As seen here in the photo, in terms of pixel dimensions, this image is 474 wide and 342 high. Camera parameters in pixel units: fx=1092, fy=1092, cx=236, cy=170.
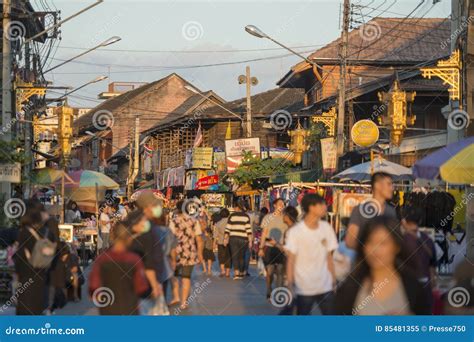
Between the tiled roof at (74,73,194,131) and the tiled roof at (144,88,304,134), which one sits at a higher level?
the tiled roof at (74,73,194,131)

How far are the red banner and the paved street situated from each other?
997 inches

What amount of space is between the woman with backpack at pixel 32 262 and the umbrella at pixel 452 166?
7501mm

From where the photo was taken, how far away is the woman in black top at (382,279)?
401 inches

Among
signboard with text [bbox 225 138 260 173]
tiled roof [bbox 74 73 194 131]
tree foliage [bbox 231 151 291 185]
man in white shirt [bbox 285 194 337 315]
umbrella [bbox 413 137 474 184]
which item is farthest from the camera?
tiled roof [bbox 74 73 194 131]

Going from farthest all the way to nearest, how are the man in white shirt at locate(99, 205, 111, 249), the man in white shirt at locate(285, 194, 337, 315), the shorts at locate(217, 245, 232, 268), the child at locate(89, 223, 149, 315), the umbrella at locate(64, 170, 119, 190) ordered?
the man in white shirt at locate(99, 205, 111, 249) → the umbrella at locate(64, 170, 119, 190) → the shorts at locate(217, 245, 232, 268) → the man in white shirt at locate(285, 194, 337, 315) → the child at locate(89, 223, 149, 315)

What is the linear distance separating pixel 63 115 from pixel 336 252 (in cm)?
2038

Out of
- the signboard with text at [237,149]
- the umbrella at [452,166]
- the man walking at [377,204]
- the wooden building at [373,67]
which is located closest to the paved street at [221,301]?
the umbrella at [452,166]

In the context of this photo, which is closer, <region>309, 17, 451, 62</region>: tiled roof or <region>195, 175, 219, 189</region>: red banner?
<region>195, 175, 219, 189</region>: red banner

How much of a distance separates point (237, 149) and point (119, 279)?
33935 millimetres

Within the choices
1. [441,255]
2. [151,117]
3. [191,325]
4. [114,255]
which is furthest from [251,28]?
[151,117]

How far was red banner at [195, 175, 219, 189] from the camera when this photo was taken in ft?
166

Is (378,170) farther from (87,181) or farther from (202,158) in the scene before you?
(202,158)

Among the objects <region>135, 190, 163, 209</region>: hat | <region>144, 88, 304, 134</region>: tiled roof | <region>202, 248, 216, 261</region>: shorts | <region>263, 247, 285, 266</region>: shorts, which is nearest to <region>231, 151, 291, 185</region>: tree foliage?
<region>202, 248, 216, 261</region>: shorts

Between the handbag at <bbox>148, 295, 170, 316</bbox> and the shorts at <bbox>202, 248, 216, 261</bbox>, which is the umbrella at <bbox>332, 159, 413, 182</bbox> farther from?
the handbag at <bbox>148, 295, 170, 316</bbox>
